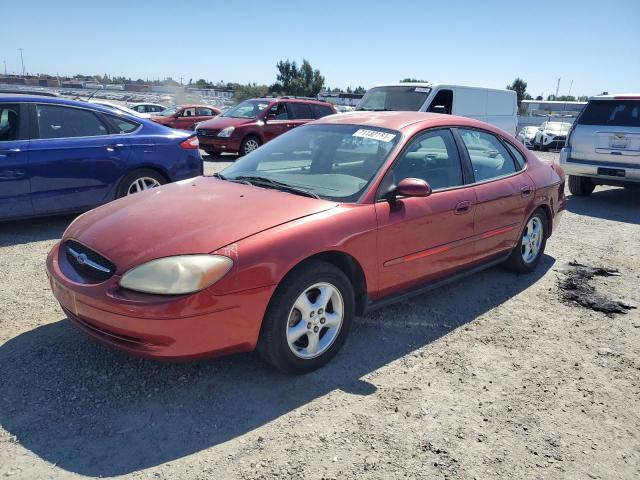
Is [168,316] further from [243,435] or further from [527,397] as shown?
[527,397]

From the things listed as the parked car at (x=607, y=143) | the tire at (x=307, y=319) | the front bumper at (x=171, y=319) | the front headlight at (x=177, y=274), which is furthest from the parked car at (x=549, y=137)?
the front headlight at (x=177, y=274)

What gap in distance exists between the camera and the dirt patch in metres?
4.48

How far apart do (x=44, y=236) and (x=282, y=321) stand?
4098 mm

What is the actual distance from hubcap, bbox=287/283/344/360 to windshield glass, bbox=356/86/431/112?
27.4 feet

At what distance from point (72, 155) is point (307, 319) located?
4.07 meters

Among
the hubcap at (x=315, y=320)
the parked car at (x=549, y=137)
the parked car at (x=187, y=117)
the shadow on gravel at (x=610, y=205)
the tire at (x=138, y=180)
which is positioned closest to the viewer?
the hubcap at (x=315, y=320)

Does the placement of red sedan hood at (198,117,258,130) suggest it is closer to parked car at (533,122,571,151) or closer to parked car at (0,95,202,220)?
parked car at (0,95,202,220)

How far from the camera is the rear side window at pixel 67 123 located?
5848mm

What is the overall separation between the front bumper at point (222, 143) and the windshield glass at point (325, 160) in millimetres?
8910

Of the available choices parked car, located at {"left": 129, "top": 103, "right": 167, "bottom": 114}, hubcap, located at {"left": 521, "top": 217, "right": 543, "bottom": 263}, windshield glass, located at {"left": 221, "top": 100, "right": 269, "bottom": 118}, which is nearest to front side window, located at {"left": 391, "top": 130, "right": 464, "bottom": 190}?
hubcap, located at {"left": 521, "top": 217, "right": 543, "bottom": 263}

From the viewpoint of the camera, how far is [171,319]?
262 cm

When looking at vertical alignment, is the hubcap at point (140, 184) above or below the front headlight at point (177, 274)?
below

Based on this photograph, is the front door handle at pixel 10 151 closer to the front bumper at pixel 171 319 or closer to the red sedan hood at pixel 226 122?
the front bumper at pixel 171 319

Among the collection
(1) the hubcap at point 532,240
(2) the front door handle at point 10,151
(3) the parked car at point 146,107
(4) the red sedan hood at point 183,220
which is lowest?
(1) the hubcap at point 532,240
